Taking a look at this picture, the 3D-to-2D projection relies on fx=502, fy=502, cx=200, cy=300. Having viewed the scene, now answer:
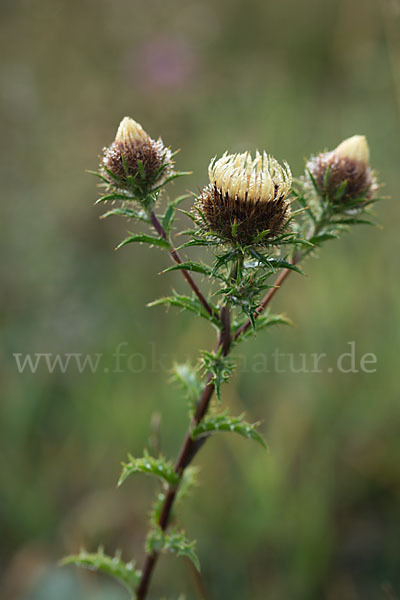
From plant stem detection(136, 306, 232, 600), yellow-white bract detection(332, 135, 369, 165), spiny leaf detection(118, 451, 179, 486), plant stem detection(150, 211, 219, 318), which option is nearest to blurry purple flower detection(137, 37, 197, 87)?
yellow-white bract detection(332, 135, 369, 165)

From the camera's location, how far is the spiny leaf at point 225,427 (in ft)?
6.95

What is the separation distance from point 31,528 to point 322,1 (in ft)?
29.5

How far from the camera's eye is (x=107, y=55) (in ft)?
26.1

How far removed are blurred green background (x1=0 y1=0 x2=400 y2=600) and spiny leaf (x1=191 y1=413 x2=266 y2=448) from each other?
1400mm

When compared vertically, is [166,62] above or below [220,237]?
above

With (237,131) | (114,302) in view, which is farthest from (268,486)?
(237,131)

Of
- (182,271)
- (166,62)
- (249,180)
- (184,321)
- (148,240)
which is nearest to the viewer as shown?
(249,180)

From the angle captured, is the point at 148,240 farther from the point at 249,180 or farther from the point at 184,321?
the point at 184,321

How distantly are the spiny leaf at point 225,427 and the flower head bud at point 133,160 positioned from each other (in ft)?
3.57

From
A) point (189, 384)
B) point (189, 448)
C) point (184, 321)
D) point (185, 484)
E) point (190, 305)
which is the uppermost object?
point (184, 321)

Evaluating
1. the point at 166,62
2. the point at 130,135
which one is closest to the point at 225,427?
A: the point at 130,135

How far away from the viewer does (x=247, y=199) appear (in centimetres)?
205

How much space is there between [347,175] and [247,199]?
81 cm

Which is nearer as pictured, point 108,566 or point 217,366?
point 217,366
